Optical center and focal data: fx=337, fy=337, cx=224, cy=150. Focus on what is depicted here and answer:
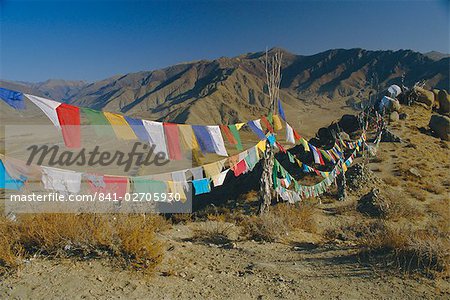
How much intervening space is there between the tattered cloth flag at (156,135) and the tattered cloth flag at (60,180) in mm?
1726

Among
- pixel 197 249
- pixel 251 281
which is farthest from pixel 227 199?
pixel 251 281

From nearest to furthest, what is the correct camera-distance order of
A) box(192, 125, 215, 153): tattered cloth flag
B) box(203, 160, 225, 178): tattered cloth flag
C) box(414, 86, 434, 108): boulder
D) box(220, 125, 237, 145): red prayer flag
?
1. box(192, 125, 215, 153): tattered cloth flag
2. box(220, 125, 237, 145): red prayer flag
3. box(203, 160, 225, 178): tattered cloth flag
4. box(414, 86, 434, 108): boulder

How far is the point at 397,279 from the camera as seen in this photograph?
618cm

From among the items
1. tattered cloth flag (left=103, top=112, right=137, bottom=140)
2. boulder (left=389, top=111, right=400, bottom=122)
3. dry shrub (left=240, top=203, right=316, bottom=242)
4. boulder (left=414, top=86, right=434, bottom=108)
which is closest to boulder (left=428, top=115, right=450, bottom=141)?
boulder (left=389, top=111, right=400, bottom=122)

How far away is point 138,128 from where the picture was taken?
7418 millimetres

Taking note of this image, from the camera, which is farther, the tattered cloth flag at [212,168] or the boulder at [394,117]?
the boulder at [394,117]

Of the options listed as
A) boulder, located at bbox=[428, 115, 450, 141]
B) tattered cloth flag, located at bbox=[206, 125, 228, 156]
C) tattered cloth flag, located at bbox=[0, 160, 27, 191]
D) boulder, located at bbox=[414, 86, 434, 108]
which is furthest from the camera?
boulder, located at bbox=[414, 86, 434, 108]

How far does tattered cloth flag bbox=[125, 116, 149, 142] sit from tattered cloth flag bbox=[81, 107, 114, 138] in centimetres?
44

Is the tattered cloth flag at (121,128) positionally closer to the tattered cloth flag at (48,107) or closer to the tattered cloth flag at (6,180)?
the tattered cloth flag at (48,107)

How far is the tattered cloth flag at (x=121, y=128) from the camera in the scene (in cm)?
697

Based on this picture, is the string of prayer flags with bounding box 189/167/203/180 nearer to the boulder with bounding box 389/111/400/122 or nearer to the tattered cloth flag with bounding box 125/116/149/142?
the tattered cloth flag with bounding box 125/116/149/142

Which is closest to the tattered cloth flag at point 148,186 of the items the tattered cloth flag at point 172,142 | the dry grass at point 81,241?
the tattered cloth flag at point 172,142

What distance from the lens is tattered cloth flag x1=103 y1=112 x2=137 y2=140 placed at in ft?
22.9

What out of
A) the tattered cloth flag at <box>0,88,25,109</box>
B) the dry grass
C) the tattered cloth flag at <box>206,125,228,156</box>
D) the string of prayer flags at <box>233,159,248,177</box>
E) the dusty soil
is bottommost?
the dusty soil
